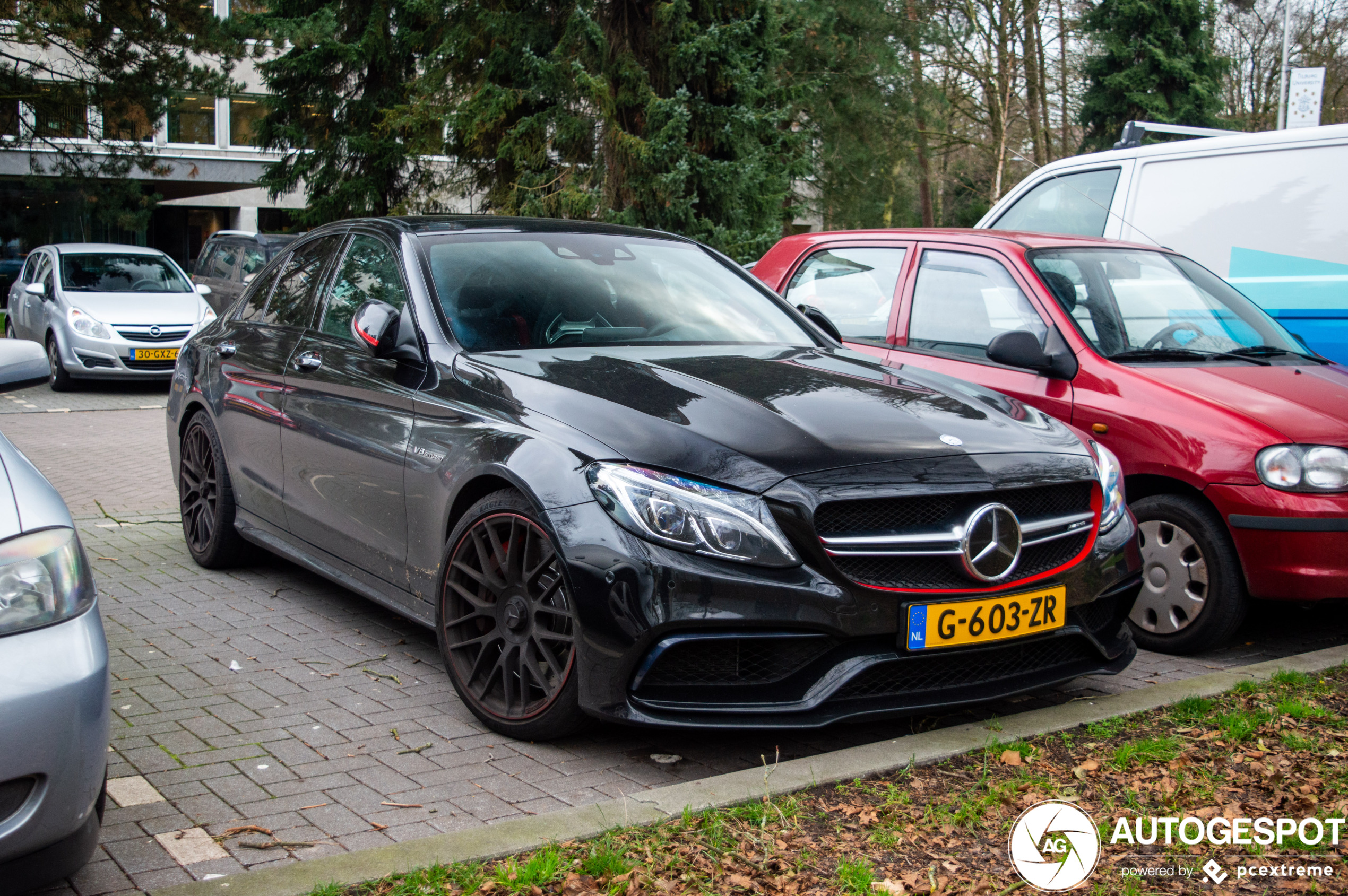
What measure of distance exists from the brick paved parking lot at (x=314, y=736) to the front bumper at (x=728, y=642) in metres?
0.19

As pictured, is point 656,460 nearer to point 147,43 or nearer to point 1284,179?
point 1284,179

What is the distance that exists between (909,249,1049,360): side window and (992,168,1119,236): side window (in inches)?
79.0

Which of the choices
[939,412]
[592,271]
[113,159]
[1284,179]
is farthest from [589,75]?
[113,159]

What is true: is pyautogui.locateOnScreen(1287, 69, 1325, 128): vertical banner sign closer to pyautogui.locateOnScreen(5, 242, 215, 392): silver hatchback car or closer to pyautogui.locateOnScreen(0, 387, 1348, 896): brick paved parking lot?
pyautogui.locateOnScreen(0, 387, 1348, 896): brick paved parking lot

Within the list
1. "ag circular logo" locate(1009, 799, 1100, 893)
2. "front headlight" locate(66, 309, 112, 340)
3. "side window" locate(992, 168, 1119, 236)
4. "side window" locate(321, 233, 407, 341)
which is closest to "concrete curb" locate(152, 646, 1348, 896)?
"ag circular logo" locate(1009, 799, 1100, 893)

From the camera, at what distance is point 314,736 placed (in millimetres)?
3906

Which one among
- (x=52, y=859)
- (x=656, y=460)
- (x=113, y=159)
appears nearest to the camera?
(x=52, y=859)

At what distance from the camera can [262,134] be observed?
22.6m

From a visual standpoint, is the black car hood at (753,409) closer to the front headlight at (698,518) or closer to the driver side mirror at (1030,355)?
the front headlight at (698,518)

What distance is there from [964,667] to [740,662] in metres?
0.72

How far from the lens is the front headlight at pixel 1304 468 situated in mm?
4734

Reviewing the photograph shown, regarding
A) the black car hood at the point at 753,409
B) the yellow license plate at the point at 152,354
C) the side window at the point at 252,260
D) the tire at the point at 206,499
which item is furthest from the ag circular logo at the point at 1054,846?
the side window at the point at 252,260

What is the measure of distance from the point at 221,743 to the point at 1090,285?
4.22 metres

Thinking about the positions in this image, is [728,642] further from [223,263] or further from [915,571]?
[223,263]
